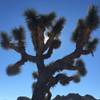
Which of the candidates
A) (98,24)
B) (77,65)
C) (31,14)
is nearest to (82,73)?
(77,65)

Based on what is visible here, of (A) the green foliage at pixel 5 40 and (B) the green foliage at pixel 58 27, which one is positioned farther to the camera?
(B) the green foliage at pixel 58 27

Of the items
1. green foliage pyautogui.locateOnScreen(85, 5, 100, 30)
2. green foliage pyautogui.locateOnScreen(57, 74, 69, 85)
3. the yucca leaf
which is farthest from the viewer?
green foliage pyautogui.locateOnScreen(57, 74, 69, 85)

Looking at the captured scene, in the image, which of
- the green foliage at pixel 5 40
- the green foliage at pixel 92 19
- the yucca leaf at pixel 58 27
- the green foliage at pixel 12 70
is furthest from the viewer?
the green foliage at pixel 12 70

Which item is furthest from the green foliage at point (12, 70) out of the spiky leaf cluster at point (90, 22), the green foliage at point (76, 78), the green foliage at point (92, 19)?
the green foliage at point (92, 19)

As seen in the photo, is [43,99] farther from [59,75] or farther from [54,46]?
[54,46]

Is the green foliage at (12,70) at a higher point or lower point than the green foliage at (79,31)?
lower

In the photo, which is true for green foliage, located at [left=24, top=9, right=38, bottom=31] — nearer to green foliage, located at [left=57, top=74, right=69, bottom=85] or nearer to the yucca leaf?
the yucca leaf

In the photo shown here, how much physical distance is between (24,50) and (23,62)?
0.73 metres

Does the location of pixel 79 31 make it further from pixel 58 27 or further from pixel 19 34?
pixel 19 34

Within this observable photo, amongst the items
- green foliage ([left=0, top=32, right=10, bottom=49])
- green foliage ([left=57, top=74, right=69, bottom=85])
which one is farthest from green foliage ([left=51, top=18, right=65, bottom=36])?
green foliage ([left=0, top=32, right=10, bottom=49])

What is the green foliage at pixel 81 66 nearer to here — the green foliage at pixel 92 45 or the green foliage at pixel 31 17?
the green foliage at pixel 92 45

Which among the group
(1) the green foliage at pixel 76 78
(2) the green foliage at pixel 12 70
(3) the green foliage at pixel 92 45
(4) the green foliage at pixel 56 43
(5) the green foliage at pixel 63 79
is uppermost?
(4) the green foliage at pixel 56 43

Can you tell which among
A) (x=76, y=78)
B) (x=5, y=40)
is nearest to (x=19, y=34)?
(x=5, y=40)

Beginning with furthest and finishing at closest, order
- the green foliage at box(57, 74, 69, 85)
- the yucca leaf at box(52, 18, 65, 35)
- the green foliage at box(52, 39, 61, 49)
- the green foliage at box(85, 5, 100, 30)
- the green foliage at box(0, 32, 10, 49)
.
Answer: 1. the green foliage at box(52, 39, 61, 49)
2. the green foliage at box(57, 74, 69, 85)
3. the yucca leaf at box(52, 18, 65, 35)
4. the green foliage at box(0, 32, 10, 49)
5. the green foliage at box(85, 5, 100, 30)
